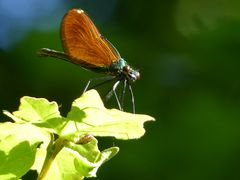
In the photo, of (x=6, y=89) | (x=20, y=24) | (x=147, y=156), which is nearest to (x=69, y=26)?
(x=147, y=156)

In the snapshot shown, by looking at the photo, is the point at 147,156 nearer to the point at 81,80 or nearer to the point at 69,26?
the point at 81,80

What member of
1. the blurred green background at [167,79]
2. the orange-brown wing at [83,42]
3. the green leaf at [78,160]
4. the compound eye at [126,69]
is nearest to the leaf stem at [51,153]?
the green leaf at [78,160]

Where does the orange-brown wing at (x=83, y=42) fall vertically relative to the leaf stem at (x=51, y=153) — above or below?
above

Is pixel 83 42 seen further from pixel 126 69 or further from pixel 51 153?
pixel 51 153

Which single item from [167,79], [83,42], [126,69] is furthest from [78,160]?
[167,79]

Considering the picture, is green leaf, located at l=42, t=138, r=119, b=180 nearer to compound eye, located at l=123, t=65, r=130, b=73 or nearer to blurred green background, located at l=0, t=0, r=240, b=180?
Answer: compound eye, located at l=123, t=65, r=130, b=73

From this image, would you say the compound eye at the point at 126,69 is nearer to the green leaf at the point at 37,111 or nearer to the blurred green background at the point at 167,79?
the green leaf at the point at 37,111
